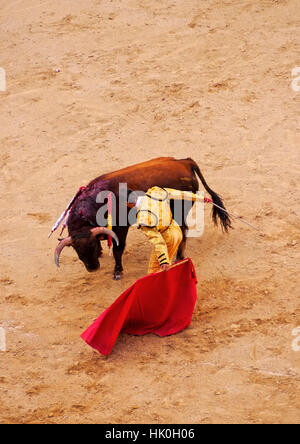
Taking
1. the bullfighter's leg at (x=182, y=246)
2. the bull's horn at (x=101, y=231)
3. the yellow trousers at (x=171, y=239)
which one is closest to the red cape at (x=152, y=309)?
the yellow trousers at (x=171, y=239)

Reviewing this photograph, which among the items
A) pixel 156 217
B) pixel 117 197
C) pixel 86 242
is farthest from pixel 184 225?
pixel 86 242

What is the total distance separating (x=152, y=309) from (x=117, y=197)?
1105 mm

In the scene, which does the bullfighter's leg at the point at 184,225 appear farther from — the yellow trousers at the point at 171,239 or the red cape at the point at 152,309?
the red cape at the point at 152,309

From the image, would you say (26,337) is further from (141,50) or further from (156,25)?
(156,25)

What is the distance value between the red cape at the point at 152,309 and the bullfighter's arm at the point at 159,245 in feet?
0.47

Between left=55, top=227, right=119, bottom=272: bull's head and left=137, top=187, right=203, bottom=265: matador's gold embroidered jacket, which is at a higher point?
left=137, top=187, right=203, bottom=265: matador's gold embroidered jacket

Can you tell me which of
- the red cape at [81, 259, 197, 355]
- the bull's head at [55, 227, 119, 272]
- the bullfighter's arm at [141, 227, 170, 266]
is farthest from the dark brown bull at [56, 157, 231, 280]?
the red cape at [81, 259, 197, 355]

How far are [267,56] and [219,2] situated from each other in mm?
1849

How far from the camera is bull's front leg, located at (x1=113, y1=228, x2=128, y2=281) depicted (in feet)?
19.9

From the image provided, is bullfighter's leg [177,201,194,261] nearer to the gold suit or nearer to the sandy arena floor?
the sandy arena floor

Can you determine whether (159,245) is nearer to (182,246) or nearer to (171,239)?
(171,239)

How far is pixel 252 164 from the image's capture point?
775cm

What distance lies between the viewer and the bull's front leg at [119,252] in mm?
6078

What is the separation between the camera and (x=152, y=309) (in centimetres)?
549
